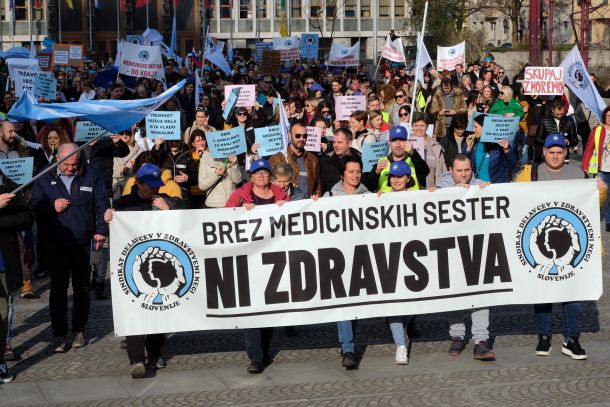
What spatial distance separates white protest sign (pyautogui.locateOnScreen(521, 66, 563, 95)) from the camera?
20875mm

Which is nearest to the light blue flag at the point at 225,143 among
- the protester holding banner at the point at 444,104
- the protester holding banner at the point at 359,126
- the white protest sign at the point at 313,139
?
the white protest sign at the point at 313,139

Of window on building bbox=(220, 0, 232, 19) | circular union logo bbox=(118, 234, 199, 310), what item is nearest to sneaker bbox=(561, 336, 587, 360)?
circular union logo bbox=(118, 234, 199, 310)

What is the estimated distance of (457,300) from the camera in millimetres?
9711

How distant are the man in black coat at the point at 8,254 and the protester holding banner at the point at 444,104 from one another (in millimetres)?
11958

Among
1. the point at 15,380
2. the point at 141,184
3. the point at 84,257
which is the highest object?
the point at 141,184

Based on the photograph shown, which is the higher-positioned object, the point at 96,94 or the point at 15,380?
the point at 96,94

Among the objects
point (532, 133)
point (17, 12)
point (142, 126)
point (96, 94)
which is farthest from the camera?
point (17, 12)

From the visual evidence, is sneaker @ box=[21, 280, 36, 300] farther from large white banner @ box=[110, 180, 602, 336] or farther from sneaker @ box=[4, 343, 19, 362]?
large white banner @ box=[110, 180, 602, 336]

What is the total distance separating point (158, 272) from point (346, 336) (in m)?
1.46

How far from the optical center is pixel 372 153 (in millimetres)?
13359

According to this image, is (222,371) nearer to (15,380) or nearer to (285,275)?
(285,275)

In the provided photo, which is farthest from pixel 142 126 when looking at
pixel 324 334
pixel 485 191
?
pixel 485 191

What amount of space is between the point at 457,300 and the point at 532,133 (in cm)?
1169

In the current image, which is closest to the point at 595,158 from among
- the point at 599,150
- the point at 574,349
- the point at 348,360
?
the point at 599,150
